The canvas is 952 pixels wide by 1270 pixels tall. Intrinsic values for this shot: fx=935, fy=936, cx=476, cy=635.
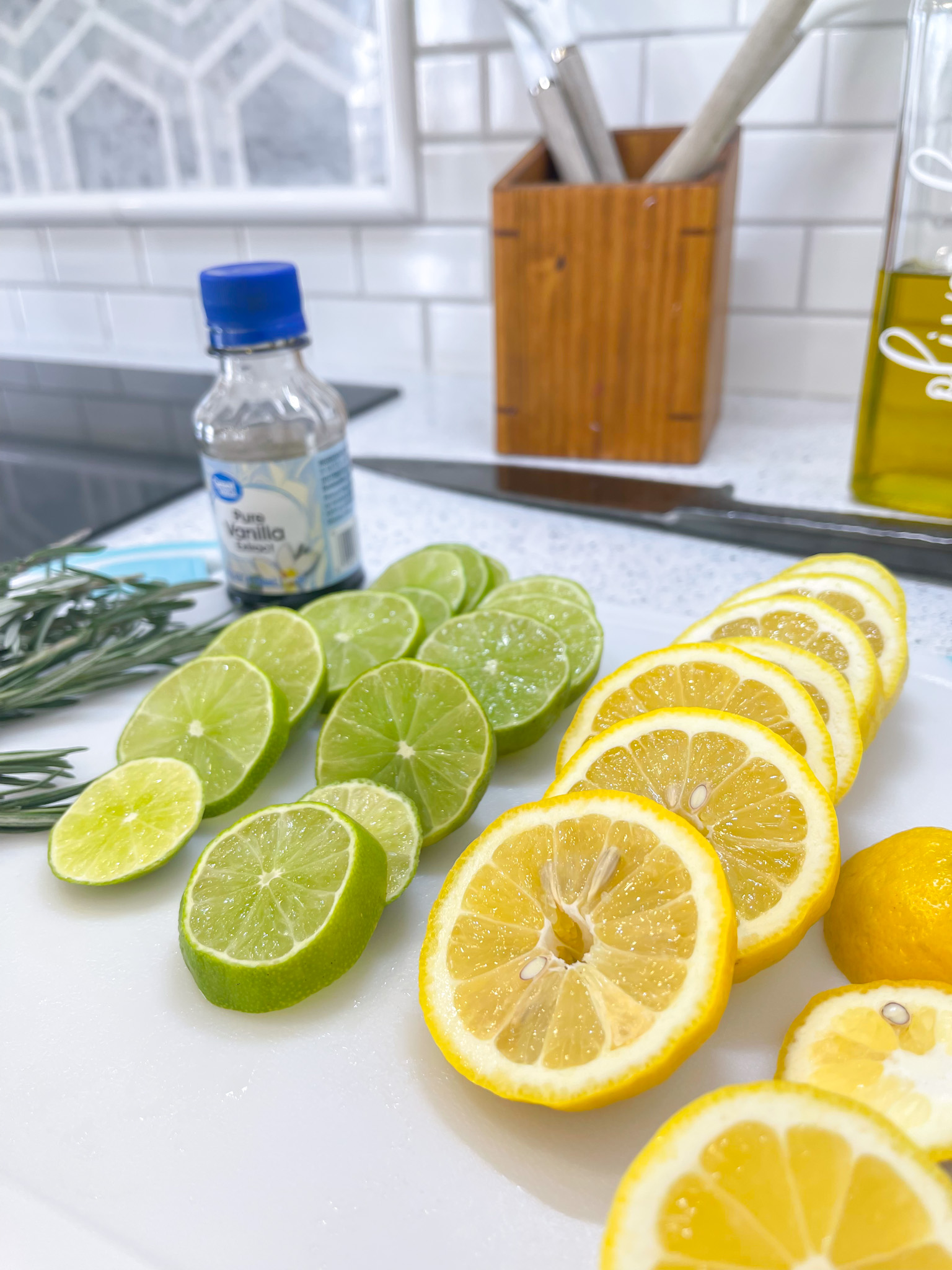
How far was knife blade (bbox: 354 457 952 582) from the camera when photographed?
2.96ft

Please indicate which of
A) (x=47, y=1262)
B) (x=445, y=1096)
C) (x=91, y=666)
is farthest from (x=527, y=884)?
(x=91, y=666)

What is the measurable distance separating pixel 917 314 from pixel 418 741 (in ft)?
2.26

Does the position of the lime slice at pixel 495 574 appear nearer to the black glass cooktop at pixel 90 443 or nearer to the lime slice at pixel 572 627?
the lime slice at pixel 572 627

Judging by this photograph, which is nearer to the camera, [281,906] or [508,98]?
[281,906]

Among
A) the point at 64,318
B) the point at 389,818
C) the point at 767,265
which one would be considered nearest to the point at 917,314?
the point at 767,265

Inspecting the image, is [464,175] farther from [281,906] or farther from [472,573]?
[281,906]

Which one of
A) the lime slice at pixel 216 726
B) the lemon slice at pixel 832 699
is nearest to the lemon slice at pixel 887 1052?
the lemon slice at pixel 832 699

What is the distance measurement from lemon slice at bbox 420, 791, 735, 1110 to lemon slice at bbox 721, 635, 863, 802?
16cm

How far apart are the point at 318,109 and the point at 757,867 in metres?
1.36

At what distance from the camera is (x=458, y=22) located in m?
1.28

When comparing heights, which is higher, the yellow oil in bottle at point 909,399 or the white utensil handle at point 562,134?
the white utensil handle at point 562,134

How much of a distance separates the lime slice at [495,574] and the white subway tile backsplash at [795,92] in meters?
0.71

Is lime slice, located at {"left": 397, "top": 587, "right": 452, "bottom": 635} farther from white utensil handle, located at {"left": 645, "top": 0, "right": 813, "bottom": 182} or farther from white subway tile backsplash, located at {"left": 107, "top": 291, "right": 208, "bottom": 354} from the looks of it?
white subway tile backsplash, located at {"left": 107, "top": 291, "right": 208, "bottom": 354}

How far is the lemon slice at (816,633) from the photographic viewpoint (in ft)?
Result: 2.06
